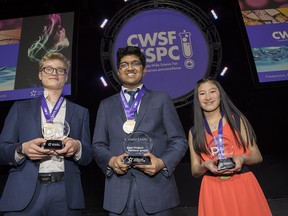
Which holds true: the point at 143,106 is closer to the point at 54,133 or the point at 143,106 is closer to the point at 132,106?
the point at 132,106

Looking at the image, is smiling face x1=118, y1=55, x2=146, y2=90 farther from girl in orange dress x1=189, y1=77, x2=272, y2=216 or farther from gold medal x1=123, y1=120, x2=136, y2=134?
girl in orange dress x1=189, y1=77, x2=272, y2=216

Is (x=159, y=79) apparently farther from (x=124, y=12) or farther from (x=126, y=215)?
(x=126, y=215)

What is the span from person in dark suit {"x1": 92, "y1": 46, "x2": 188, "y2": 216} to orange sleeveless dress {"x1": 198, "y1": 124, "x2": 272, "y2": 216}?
0.69ft

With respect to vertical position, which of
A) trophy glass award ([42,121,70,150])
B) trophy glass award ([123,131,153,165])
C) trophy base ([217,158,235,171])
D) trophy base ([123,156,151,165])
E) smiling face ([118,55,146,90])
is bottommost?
trophy base ([217,158,235,171])

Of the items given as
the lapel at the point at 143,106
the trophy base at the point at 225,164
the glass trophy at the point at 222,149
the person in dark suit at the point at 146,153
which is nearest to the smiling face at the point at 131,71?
the person in dark suit at the point at 146,153

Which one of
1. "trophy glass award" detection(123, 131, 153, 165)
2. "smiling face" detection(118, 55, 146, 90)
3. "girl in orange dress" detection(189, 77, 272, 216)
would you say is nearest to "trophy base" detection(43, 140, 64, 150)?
"trophy glass award" detection(123, 131, 153, 165)

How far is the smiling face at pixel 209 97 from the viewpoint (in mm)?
1943

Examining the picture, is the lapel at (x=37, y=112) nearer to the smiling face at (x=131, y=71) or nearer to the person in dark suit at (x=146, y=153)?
the person in dark suit at (x=146, y=153)

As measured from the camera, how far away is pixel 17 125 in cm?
197

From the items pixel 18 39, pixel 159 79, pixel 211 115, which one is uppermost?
pixel 18 39

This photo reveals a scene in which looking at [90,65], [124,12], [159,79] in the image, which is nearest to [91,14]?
[124,12]

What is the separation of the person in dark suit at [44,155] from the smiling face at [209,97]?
870 mm

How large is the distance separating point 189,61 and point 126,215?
2.42 meters

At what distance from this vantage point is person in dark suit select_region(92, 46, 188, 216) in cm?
168
